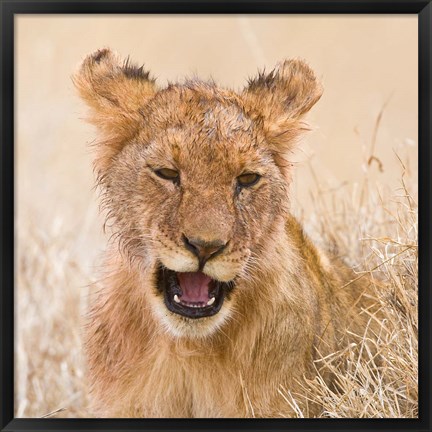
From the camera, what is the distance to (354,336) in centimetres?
410

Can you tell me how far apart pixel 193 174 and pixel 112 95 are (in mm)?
504

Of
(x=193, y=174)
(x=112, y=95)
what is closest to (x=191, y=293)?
(x=193, y=174)

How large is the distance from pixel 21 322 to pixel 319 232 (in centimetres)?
188

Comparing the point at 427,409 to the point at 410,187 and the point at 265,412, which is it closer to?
the point at 265,412

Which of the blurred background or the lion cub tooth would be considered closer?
the lion cub tooth

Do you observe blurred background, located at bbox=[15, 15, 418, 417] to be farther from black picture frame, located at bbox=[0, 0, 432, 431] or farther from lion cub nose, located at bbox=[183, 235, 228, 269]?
lion cub nose, located at bbox=[183, 235, 228, 269]

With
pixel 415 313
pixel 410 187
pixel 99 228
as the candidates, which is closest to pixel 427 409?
pixel 415 313

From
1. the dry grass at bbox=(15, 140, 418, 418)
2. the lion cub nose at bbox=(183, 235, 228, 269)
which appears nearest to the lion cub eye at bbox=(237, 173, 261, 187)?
the lion cub nose at bbox=(183, 235, 228, 269)

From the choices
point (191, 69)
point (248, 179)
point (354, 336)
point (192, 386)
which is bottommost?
point (192, 386)

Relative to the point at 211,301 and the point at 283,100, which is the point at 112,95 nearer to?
the point at 283,100

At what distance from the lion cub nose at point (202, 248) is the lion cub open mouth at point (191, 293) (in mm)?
142

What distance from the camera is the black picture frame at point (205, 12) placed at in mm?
3770

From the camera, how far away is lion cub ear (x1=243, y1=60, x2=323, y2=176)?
12.4ft

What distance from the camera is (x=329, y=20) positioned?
361 inches
